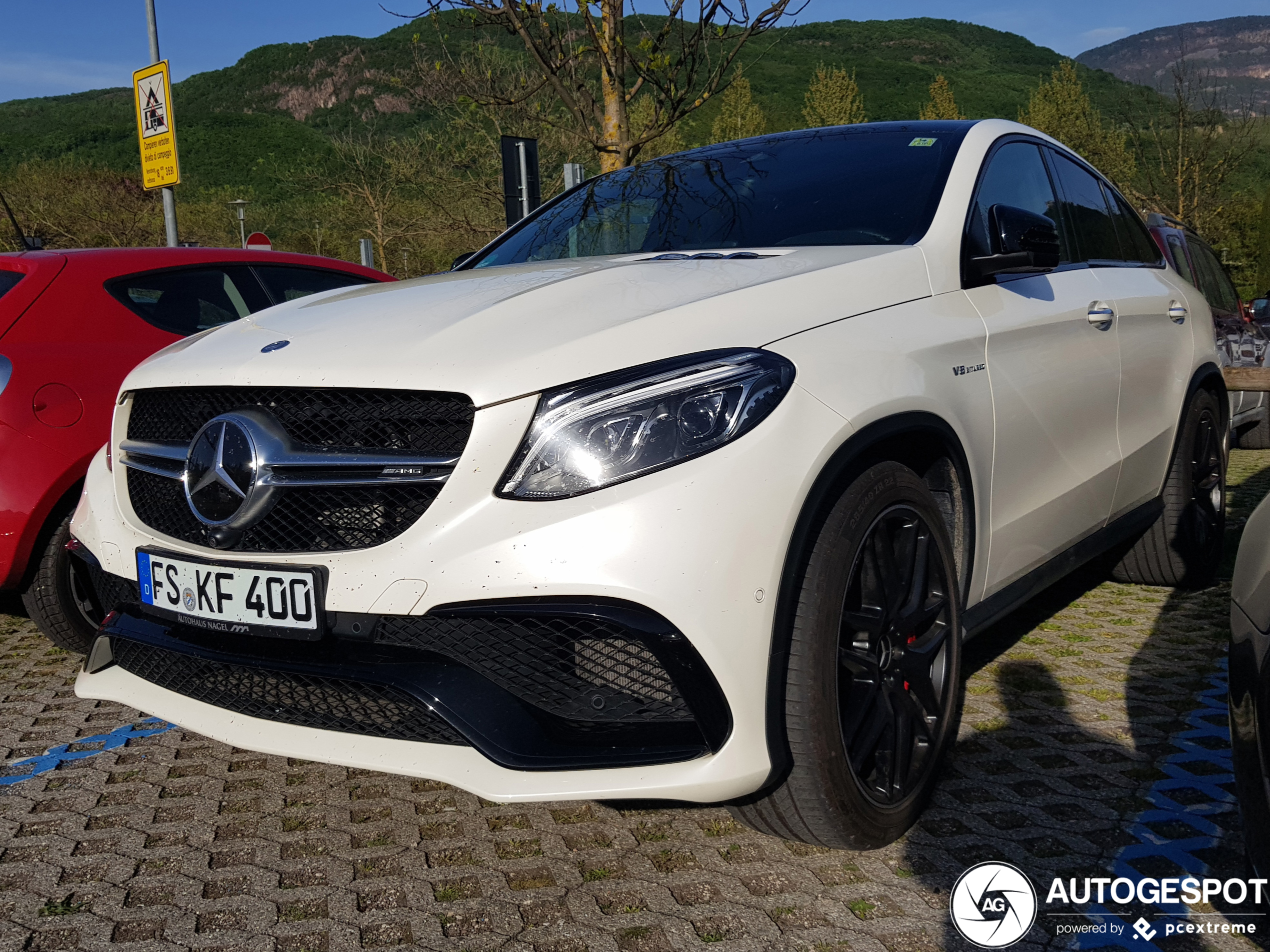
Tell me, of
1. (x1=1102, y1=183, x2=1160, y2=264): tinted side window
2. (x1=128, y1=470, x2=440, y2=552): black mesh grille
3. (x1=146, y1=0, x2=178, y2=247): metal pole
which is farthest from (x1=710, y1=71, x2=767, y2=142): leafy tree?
(x1=128, y1=470, x2=440, y2=552): black mesh grille

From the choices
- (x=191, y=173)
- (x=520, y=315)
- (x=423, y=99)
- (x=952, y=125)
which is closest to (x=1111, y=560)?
(x=952, y=125)

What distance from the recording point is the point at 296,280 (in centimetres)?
528

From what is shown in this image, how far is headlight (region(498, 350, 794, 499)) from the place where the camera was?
6.93ft

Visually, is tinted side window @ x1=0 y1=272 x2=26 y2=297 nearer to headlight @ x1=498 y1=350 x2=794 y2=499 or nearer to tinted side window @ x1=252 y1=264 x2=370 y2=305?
tinted side window @ x1=252 y1=264 x2=370 y2=305

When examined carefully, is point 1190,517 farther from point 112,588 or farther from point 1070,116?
point 1070,116

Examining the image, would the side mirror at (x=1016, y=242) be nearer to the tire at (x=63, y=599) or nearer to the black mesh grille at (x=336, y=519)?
the black mesh grille at (x=336, y=519)

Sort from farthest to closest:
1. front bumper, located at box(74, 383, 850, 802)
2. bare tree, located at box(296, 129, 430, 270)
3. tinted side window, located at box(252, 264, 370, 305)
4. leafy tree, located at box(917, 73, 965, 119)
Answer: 1. leafy tree, located at box(917, 73, 965, 119)
2. bare tree, located at box(296, 129, 430, 270)
3. tinted side window, located at box(252, 264, 370, 305)
4. front bumper, located at box(74, 383, 850, 802)

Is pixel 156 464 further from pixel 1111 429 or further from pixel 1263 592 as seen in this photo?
pixel 1111 429

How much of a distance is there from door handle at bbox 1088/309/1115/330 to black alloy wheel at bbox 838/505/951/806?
52.8 inches

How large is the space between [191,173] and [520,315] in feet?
307

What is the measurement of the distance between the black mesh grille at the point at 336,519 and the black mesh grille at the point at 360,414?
9 cm

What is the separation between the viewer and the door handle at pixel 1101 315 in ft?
11.8

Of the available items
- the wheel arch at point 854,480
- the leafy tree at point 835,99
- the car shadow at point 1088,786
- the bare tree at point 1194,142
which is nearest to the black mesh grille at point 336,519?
the wheel arch at point 854,480

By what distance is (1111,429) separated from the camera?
370 centimetres
